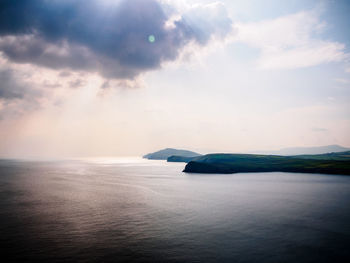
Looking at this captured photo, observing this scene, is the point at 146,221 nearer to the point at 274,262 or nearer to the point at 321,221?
the point at 274,262

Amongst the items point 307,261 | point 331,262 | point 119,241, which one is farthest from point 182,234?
point 331,262

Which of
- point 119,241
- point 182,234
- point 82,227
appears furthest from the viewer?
point 82,227

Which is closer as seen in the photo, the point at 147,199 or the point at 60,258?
the point at 60,258

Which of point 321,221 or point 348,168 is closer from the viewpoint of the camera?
point 321,221

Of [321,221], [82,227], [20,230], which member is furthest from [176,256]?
[321,221]

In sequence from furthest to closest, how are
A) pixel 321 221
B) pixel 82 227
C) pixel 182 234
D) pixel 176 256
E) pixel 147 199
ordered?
1. pixel 147 199
2. pixel 321 221
3. pixel 82 227
4. pixel 182 234
5. pixel 176 256

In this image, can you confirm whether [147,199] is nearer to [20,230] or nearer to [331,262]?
[20,230]

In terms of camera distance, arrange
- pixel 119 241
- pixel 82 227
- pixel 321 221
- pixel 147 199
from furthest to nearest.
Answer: pixel 147 199, pixel 321 221, pixel 82 227, pixel 119 241

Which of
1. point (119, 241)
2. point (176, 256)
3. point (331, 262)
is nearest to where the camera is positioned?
point (331, 262)

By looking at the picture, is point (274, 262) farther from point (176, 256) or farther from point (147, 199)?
point (147, 199)
